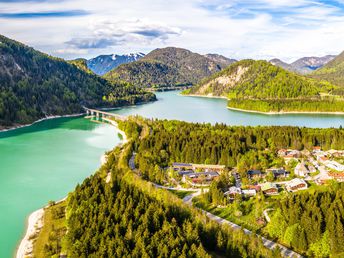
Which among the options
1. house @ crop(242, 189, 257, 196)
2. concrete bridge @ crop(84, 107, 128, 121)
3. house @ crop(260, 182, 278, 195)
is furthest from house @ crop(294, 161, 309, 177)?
concrete bridge @ crop(84, 107, 128, 121)

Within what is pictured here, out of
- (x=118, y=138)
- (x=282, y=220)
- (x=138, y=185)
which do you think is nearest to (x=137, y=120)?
(x=118, y=138)

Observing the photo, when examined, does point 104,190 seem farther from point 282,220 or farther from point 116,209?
point 282,220

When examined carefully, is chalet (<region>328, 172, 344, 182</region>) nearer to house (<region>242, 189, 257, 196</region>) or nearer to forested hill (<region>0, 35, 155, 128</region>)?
house (<region>242, 189, 257, 196</region>)

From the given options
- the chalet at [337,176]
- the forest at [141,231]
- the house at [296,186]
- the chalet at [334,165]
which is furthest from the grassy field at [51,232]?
the chalet at [334,165]

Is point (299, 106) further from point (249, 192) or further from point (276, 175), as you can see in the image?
point (249, 192)

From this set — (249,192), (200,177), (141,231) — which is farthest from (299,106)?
(141,231)

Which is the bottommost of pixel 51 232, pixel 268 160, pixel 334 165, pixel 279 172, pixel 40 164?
pixel 51 232
